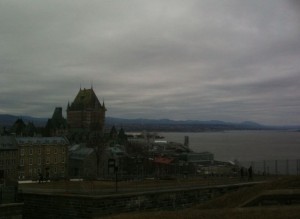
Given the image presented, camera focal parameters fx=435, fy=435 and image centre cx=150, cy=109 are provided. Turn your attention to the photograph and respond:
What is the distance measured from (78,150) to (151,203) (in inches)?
2564

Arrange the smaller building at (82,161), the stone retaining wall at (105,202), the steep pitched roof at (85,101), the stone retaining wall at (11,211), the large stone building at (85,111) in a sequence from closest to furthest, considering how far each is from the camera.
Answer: the stone retaining wall at (11,211) → the stone retaining wall at (105,202) → the smaller building at (82,161) → the large stone building at (85,111) → the steep pitched roof at (85,101)

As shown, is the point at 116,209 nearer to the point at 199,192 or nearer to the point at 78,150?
the point at 199,192

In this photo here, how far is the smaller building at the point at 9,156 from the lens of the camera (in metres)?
75.9

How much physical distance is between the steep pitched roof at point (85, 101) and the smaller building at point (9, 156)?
6044 centimetres

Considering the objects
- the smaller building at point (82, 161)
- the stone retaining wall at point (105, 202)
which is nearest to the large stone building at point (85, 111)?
the smaller building at point (82, 161)

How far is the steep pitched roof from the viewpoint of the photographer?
140m

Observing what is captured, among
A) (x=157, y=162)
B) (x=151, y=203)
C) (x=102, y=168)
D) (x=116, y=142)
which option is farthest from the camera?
(x=116, y=142)

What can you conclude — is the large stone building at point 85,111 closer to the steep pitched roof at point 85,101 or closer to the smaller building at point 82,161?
the steep pitched roof at point 85,101

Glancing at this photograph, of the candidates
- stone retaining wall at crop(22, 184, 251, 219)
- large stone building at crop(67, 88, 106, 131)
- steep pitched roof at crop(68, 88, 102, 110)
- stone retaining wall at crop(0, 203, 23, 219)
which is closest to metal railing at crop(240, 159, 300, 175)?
stone retaining wall at crop(22, 184, 251, 219)

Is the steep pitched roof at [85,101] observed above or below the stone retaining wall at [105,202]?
above

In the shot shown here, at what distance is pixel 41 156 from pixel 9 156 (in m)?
8.32

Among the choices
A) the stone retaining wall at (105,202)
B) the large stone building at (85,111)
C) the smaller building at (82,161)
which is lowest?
the smaller building at (82,161)

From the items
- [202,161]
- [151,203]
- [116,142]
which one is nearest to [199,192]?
[151,203]

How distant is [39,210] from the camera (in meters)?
26.8
